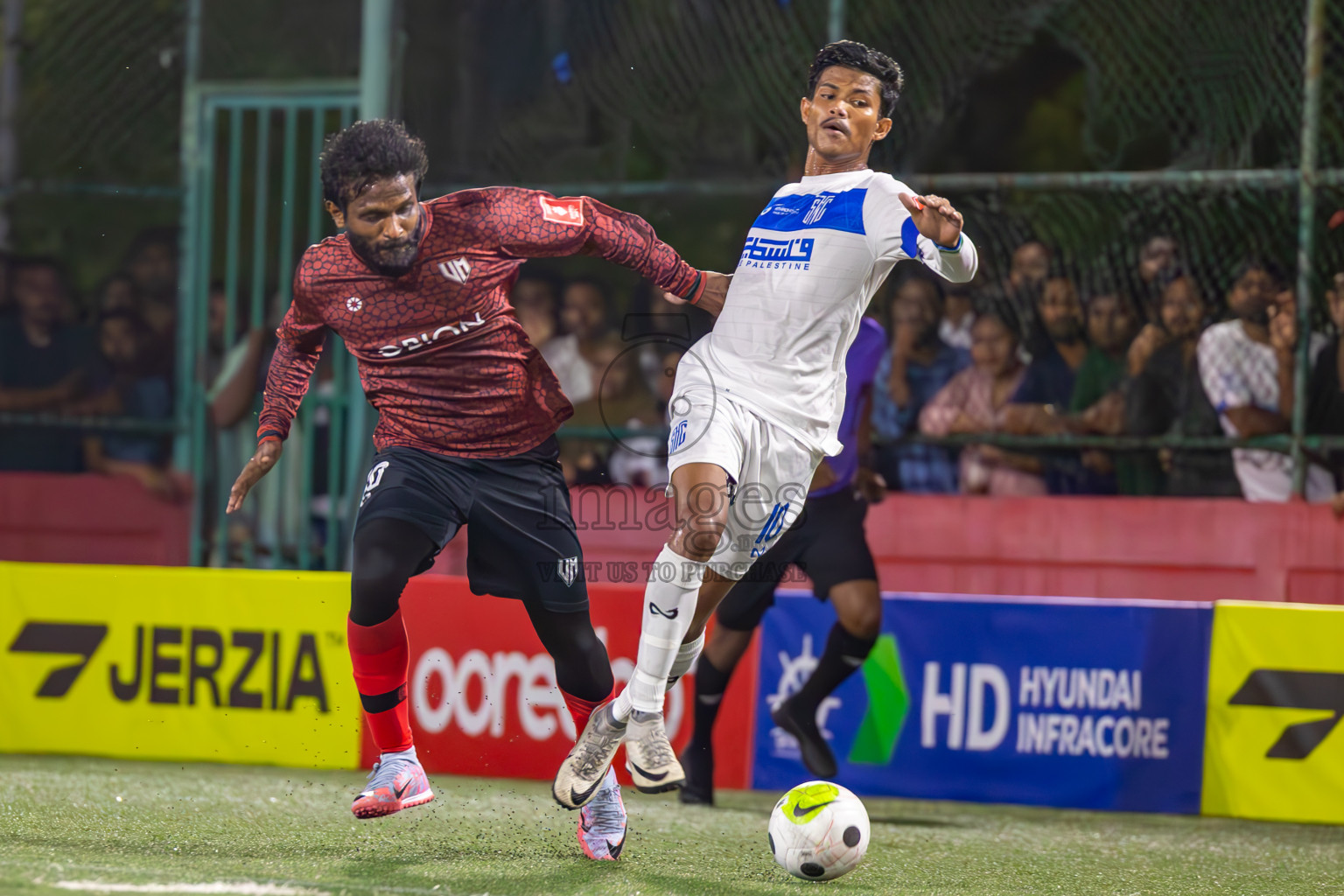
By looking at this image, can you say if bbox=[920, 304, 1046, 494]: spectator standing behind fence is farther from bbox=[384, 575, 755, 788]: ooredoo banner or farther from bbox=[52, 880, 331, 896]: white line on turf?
bbox=[52, 880, 331, 896]: white line on turf

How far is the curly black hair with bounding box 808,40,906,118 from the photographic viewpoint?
4.68 metres

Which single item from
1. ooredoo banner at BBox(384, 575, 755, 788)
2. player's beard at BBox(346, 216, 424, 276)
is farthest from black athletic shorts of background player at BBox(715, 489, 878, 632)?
player's beard at BBox(346, 216, 424, 276)

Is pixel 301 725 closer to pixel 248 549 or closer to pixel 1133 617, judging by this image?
pixel 248 549

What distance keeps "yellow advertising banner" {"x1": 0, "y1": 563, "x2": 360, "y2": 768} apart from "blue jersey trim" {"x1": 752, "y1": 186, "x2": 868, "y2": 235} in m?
3.19

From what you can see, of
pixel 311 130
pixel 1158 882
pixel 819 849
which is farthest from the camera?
pixel 311 130

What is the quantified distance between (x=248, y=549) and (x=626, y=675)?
2.92 m

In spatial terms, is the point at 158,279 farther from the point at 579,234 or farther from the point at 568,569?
the point at 568,569

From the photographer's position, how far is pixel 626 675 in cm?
686

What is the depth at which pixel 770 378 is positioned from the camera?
465 centimetres

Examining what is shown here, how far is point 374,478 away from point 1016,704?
11.2 feet

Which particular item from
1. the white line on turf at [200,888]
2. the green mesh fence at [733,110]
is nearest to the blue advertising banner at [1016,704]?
the green mesh fence at [733,110]

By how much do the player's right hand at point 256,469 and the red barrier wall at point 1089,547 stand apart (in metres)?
3.19

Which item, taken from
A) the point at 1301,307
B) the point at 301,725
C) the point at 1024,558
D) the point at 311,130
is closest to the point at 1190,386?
the point at 1301,307

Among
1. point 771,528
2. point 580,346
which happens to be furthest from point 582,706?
point 580,346
